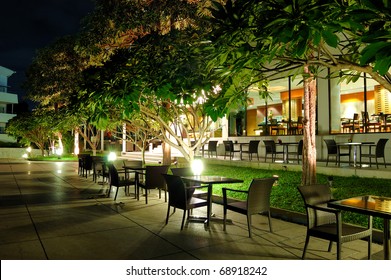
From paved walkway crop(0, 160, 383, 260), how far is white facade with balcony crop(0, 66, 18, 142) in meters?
46.5

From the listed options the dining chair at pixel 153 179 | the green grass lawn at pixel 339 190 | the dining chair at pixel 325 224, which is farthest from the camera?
the dining chair at pixel 153 179

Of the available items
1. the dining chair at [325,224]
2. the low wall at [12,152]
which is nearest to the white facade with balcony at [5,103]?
the low wall at [12,152]

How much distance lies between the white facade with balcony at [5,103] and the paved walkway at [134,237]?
46466 millimetres

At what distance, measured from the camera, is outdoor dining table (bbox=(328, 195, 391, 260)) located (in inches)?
131

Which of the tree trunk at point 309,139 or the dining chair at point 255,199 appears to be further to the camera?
the tree trunk at point 309,139

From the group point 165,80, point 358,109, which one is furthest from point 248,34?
point 358,109

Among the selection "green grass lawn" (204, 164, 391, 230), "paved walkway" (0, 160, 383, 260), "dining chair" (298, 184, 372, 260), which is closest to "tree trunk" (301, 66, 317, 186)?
"green grass lawn" (204, 164, 391, 230)

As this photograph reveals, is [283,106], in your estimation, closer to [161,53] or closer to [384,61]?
[161,53]

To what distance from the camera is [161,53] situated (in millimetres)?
6625

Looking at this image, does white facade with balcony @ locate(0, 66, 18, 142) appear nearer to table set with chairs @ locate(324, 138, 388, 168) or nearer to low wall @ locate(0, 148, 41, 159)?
low wall @ locate(0, 148, 41, 159)

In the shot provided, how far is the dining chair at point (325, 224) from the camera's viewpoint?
3.78 m

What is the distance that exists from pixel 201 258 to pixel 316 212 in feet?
5.26

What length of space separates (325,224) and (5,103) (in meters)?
55.1

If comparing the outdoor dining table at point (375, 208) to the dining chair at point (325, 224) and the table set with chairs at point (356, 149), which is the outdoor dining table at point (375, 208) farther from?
the table set with chairs at point (356, 149)
